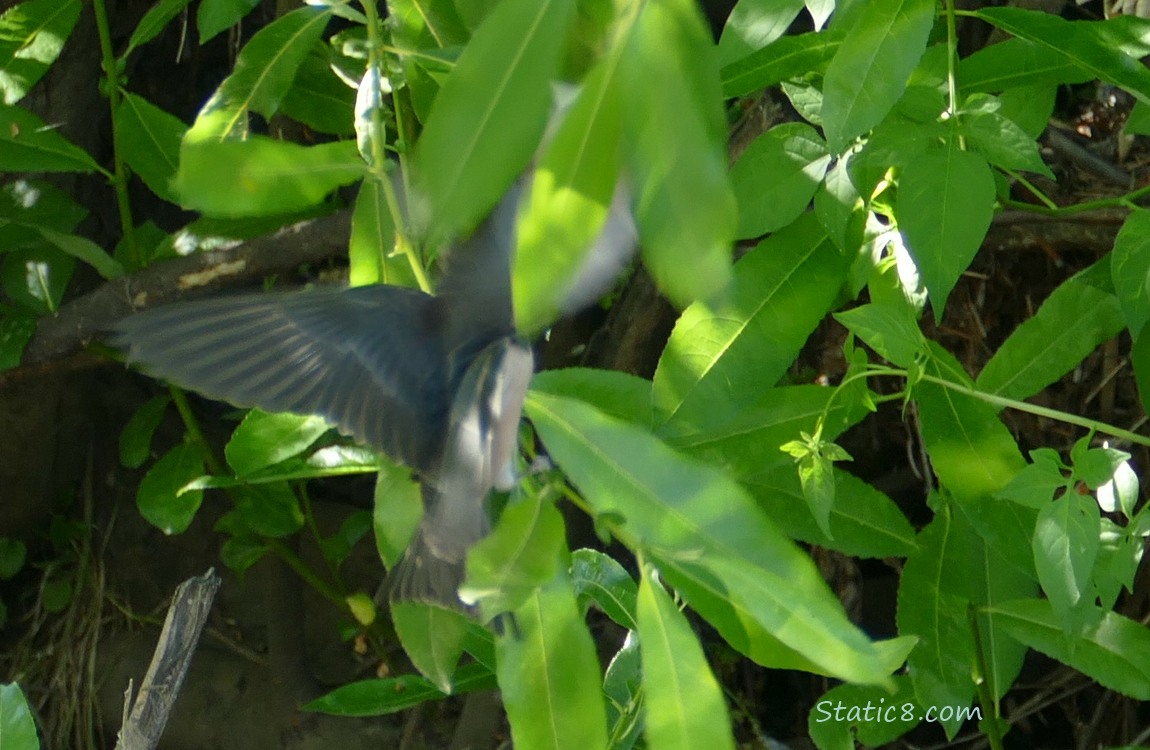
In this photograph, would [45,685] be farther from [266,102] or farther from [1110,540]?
[1110,540]

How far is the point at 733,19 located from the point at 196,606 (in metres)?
0.64

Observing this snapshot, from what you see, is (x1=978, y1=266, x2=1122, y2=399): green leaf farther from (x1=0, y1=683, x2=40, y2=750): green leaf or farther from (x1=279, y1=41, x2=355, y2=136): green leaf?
(x1=0, y1=683, x2=40, y2=750): green leaf

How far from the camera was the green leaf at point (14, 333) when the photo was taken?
1.56 m

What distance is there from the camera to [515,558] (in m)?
0.65

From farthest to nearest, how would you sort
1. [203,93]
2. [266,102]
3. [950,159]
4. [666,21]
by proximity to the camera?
[203,93]
[266,102]
[950,159]
[666,21]

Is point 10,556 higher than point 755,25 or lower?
lower

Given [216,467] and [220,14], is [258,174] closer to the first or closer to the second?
[220,14]

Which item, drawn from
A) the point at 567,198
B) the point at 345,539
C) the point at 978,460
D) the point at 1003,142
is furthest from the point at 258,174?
the point at 345,539

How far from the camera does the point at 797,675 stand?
1.71 m

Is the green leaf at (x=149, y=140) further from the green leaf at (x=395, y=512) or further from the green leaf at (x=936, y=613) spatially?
the green leaf at (x=936, y=613)

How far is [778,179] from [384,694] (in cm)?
72

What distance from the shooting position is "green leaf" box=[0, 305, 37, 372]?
5.13ft

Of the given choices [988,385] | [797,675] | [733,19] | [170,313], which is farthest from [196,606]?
[797,675]

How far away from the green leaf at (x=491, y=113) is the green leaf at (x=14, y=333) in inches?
48.7
